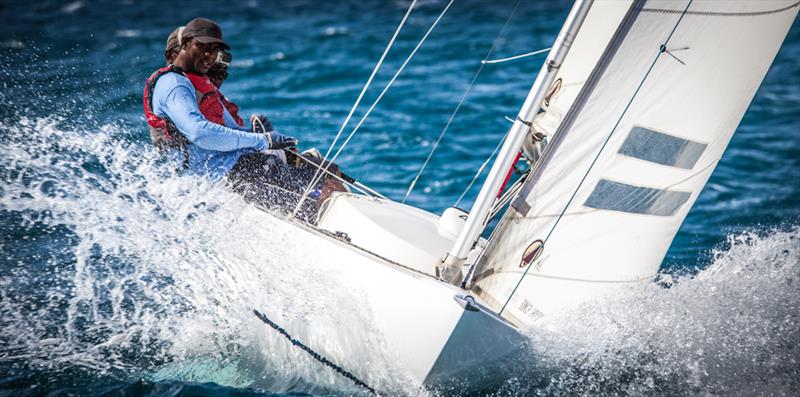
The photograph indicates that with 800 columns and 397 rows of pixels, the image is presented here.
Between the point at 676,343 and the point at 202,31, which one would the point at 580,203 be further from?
the point at 202,31

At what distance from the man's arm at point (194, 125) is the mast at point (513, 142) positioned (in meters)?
1.28

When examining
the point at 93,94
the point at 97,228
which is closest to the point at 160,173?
the point at 97,228

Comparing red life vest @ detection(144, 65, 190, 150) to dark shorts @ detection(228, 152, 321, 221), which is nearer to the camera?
red life vest @ detection(144, 65, 190, 150)

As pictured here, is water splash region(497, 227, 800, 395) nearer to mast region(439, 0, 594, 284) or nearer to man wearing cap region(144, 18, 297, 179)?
mast region(439, 0, 594, 284)

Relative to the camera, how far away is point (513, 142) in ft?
10.1

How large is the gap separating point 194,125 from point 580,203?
1.94m

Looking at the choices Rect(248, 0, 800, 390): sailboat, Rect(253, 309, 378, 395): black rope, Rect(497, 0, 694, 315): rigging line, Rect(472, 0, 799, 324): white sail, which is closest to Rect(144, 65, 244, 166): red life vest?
Rect(248, 0, 800, 390): sailboat

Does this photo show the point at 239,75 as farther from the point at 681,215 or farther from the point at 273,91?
the point at 681,215

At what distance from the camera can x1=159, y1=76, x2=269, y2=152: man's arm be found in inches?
132

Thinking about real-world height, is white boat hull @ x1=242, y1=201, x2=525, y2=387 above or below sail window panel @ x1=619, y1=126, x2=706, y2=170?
below

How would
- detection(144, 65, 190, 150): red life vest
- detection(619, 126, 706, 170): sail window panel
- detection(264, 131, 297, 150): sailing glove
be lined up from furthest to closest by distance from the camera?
1. detection(264, 131, 297, 150): sailing glove
2. detection(144, 65, 190, 150): red life vest
3. detection(619, 126, 706, 170): sail window panel

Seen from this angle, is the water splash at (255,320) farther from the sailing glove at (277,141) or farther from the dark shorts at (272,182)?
the sailing glove at (277,141)

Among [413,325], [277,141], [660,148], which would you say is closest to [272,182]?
[277,141]

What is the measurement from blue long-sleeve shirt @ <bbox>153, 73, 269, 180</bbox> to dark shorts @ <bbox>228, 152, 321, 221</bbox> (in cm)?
10
